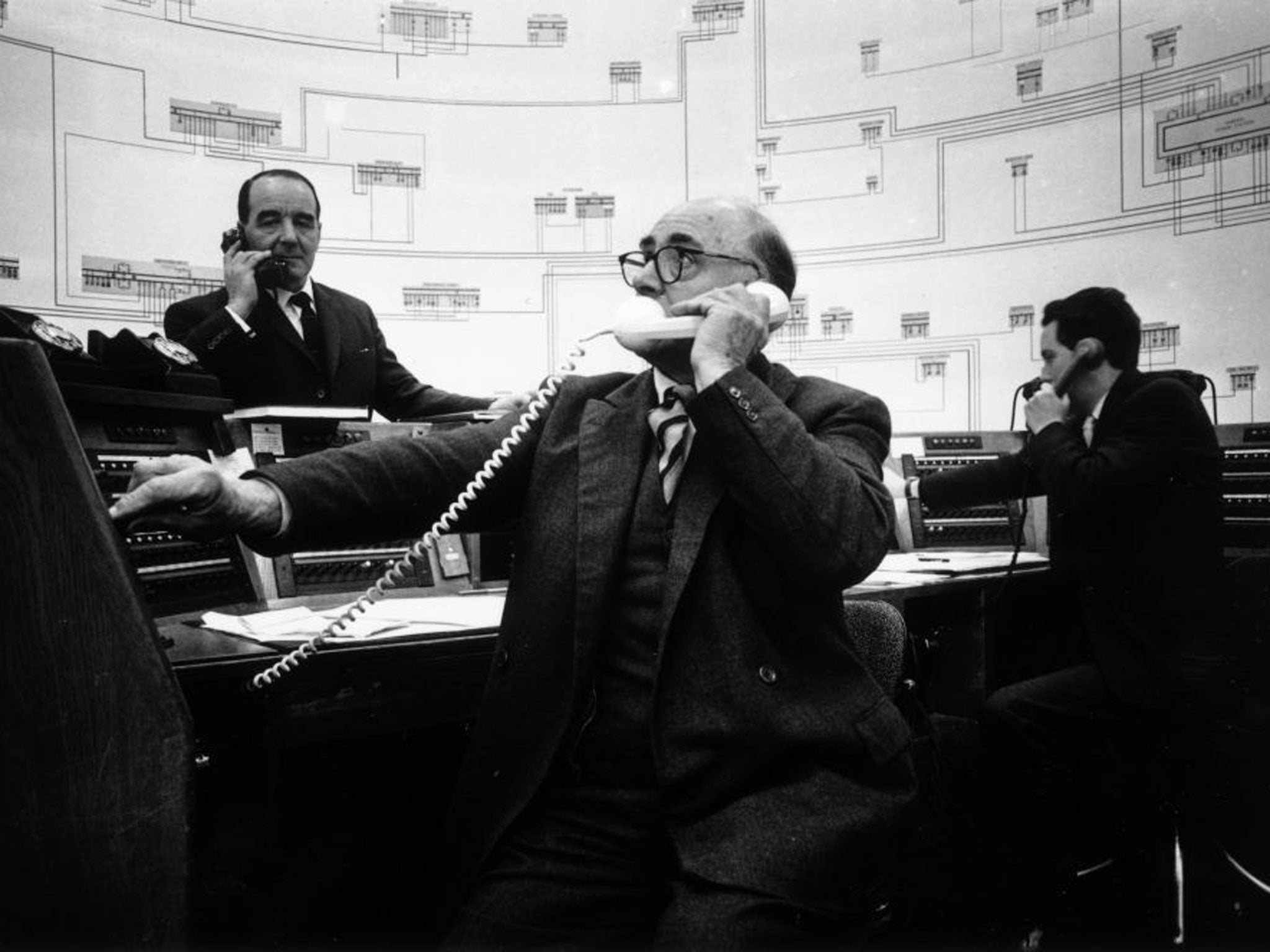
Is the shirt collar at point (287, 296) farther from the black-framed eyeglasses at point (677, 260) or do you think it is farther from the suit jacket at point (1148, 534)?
the suit jacket at point (1148, 534)

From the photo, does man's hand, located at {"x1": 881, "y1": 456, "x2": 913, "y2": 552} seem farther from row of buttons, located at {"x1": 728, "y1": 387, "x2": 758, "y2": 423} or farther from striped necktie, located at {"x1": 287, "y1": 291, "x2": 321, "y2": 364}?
row of buttons, located at {"x1": 728, "y1": 387, "x2": 758, "y2": 423}

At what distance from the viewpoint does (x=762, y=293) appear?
125 cm

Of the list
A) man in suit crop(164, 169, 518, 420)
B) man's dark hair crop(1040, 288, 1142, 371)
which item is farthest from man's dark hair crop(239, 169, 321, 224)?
man's dark hair crop(1040, 288, 1142, 371)

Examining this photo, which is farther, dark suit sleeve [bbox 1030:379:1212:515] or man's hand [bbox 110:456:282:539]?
dark suit sleeve [bbox 1030:379:1212:515]

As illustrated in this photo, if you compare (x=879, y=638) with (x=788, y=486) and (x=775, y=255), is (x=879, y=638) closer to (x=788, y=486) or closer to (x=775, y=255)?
(x=788, y=486)

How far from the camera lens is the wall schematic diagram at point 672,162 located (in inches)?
120

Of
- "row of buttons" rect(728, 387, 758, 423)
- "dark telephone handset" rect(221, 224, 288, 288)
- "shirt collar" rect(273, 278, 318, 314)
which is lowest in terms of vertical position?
"row of buttons" rect(728, 387, 758, 423)

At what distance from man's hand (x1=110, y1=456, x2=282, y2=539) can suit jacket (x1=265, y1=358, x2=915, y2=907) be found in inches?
1.4

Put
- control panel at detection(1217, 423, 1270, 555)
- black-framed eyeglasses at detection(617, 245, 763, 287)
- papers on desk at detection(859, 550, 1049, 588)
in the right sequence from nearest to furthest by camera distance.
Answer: black-framed eyeglasses at detection(617, 245, 763, 287) → papers on desk at detection(859, 550, 1049, 588) → control panel at detection(1217, 423, 1270, 555)

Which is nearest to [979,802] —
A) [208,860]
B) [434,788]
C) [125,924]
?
[434,788]

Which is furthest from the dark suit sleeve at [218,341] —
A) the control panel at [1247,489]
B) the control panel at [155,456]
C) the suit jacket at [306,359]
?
the control panel at [1247,489]

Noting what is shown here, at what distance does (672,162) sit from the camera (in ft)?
11.8

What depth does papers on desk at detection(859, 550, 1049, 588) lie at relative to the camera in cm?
222

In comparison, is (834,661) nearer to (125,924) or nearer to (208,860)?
(125,924)
